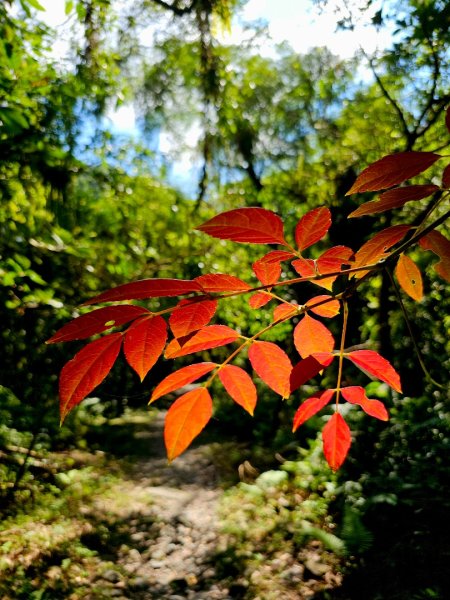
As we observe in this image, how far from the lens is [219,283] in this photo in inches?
18.0

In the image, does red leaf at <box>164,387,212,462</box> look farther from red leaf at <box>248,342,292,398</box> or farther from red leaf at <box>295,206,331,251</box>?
red leaf at <box>295,206,331,251</box>

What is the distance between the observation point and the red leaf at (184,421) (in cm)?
43

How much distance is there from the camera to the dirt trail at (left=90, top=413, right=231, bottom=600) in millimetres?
3158

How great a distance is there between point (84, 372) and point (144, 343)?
62 mm

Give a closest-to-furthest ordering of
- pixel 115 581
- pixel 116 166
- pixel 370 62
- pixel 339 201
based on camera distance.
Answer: pixel 115 581
pixel 116 166
pixel 370 62
pixel 339 201

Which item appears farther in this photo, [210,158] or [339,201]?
[210,158]

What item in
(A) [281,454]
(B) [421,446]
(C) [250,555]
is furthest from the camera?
(A) [281,454]

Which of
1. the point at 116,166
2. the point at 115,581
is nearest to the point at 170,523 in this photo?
the point at 115,581

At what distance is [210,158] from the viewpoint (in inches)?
313

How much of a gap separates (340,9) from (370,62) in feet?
1.93

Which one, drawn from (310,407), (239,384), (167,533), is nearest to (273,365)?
(239,384)

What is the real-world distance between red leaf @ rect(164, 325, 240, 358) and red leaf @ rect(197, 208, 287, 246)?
4.4 inches

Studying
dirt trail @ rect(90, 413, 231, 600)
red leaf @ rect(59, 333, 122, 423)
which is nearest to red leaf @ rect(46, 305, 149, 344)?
red leaf @ rect(59, 333, 122, 423)

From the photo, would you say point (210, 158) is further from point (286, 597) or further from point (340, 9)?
point (286, 597)
